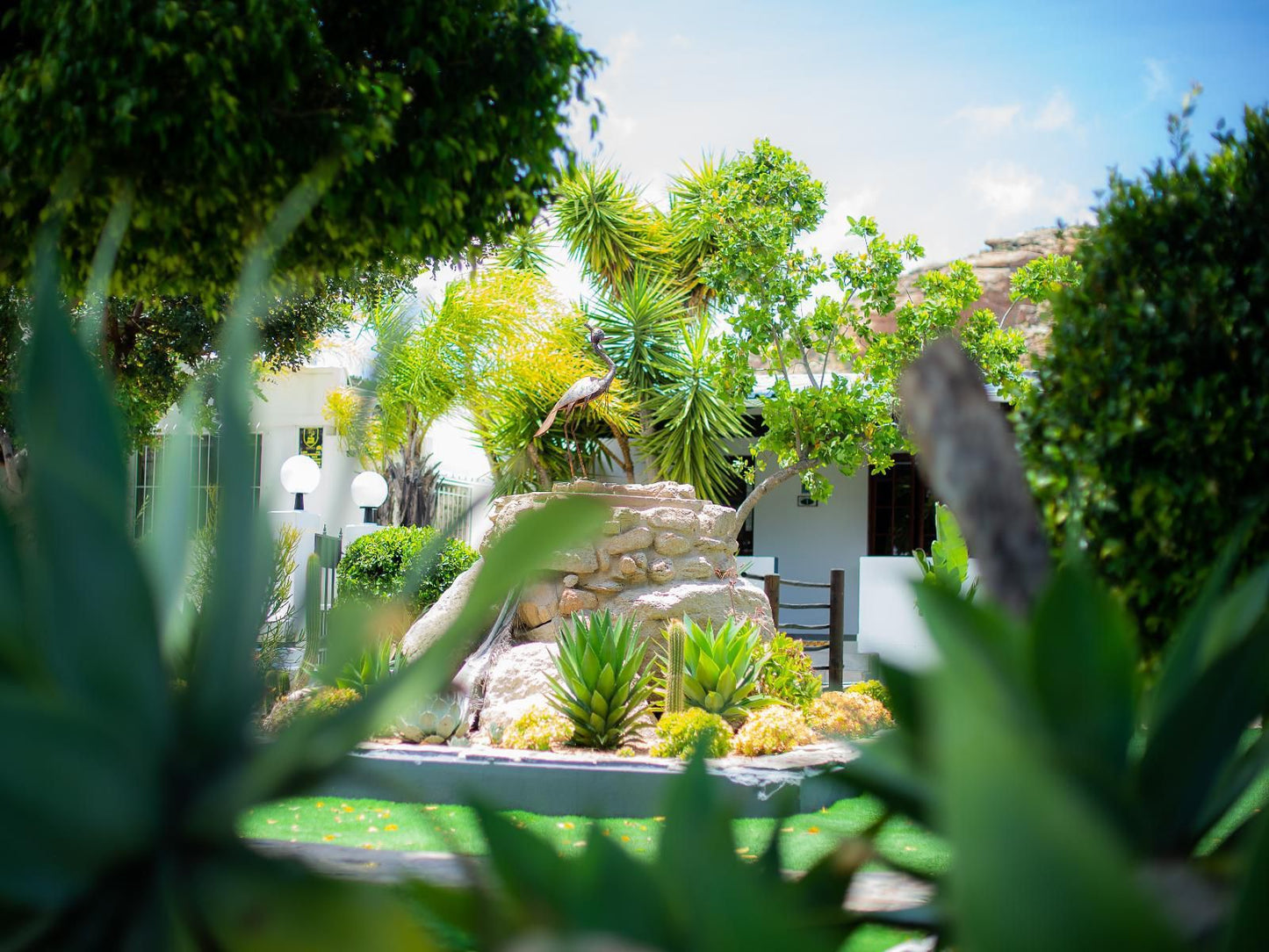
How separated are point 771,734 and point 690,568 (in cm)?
218

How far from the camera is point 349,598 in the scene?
3.77 feet

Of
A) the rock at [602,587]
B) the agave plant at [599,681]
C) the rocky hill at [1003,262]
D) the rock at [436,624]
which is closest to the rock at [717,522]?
the rock at [602,587]

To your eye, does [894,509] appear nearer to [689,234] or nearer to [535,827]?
[689,234]

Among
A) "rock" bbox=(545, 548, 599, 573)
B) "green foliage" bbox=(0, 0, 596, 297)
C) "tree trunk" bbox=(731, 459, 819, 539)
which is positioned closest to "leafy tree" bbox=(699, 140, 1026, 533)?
"tree trunk" bbox=(731, 459, 819, 539)

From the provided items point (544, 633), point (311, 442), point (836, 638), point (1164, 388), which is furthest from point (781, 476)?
point (1164, 388)

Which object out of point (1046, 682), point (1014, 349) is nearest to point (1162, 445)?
point (1046, 682)

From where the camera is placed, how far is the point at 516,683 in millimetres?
7559

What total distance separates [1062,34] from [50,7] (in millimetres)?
12774

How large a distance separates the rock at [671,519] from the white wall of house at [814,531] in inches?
331

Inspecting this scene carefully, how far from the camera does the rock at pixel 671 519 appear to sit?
810 centimetres

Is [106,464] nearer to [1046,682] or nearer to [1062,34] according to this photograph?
[1046,682]

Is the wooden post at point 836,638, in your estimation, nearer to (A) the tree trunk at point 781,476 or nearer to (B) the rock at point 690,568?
(A) the tree trunk at point 781,476

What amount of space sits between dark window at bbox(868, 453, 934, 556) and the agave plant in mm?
10437

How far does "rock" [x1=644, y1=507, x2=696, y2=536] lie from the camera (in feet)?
26.6
